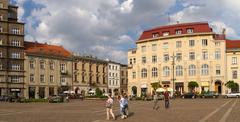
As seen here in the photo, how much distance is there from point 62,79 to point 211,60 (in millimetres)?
35164

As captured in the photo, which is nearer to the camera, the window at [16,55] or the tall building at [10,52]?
the tall building at [10,52]

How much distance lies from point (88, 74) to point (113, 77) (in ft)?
48.1

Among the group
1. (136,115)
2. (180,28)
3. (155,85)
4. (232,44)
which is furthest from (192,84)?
(136,115)

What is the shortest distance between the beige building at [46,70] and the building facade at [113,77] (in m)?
19.9

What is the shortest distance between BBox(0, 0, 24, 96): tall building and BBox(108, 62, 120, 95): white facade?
3622 cm

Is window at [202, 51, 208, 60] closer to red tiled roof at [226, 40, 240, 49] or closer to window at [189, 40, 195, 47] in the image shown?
window at [189, 40, 195, 47]

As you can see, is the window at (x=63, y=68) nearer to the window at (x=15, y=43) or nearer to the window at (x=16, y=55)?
the window at (x=16, y=55)

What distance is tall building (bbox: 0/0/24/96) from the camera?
86.3m

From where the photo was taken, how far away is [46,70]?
96188 mm

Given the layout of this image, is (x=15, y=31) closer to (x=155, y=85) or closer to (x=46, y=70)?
(x=46, y=70)

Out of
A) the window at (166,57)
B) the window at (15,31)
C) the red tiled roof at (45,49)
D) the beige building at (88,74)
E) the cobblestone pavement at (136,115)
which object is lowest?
the cobblestone pavement at (136,115)

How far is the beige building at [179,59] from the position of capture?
91.7 metres

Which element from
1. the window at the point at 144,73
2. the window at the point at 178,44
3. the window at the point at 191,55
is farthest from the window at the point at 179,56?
the window at the point at 144,73

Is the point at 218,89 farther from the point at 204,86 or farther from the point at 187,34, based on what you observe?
the point at 187,34
